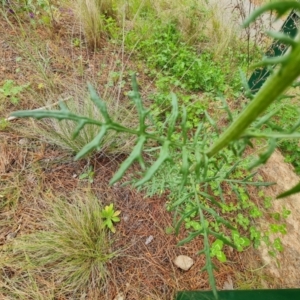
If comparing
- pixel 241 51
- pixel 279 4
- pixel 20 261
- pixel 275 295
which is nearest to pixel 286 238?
pixel 275 295

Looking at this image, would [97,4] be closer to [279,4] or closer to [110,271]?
[110,271]

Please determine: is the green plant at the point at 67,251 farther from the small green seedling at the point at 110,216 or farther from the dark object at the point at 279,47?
the dark object at the point at 279,47

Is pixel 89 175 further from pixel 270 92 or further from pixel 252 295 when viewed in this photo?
pixel 270 92

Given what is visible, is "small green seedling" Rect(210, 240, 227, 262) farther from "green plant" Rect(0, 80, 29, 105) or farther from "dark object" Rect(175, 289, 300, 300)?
"green plant" Rect(0, 80, 29, 105)

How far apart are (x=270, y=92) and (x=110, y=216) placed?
1.25m

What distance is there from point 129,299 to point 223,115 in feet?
4.43

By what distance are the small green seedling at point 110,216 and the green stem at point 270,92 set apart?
107 cm

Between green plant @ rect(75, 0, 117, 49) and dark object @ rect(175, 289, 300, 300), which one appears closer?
dark object @ rect(175, 289, 300, 300)

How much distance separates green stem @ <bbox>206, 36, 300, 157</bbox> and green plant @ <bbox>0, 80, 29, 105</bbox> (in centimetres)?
164

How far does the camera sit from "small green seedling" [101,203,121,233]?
1543 mm

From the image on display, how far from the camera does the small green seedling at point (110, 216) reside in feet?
5.06

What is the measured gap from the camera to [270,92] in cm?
46

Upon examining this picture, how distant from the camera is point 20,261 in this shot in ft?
4.62

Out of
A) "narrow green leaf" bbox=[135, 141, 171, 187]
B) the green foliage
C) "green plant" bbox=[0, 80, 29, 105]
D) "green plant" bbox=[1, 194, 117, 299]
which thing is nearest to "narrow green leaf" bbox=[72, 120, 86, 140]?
"narrow green leaf" bbox=[135, 141, 171, 187]
